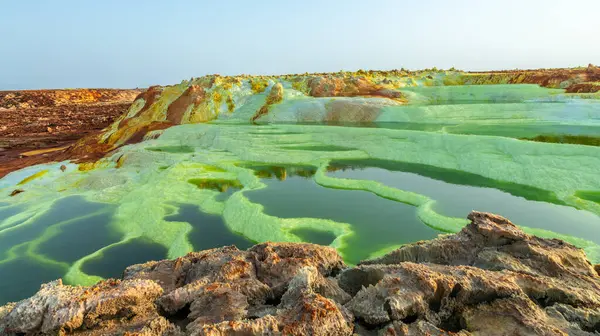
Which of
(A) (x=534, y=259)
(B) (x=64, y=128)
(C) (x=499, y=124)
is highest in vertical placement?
(A) (x=534, y=259)

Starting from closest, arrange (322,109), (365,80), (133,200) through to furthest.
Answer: (133,200) < (322,109) < (365,80)

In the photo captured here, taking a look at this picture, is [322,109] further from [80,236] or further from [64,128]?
[64,128]

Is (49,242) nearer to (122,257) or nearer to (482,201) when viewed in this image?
(122,257)

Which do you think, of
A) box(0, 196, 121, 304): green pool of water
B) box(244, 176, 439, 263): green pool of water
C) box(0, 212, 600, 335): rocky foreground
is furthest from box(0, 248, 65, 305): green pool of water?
box(244, 176, 439, 263): green pool of water

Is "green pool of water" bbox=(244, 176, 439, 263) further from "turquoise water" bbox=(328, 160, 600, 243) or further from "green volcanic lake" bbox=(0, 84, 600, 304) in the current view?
"turquoise water" bbox=(328, 160, 600, 243)

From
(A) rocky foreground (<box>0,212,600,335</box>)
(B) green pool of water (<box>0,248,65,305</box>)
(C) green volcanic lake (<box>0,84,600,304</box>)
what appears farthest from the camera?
(C) green volcanic lake (<box>0,84,600,304</box>)

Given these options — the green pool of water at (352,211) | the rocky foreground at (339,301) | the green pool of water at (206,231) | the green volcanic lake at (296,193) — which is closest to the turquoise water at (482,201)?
the green volcanic lake at (296,193)

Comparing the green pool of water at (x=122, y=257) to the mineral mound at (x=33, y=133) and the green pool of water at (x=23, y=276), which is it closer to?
the green pool of water at (x=23, y=276)

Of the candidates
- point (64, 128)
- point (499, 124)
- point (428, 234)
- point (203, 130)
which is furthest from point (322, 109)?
point (64, 128)
